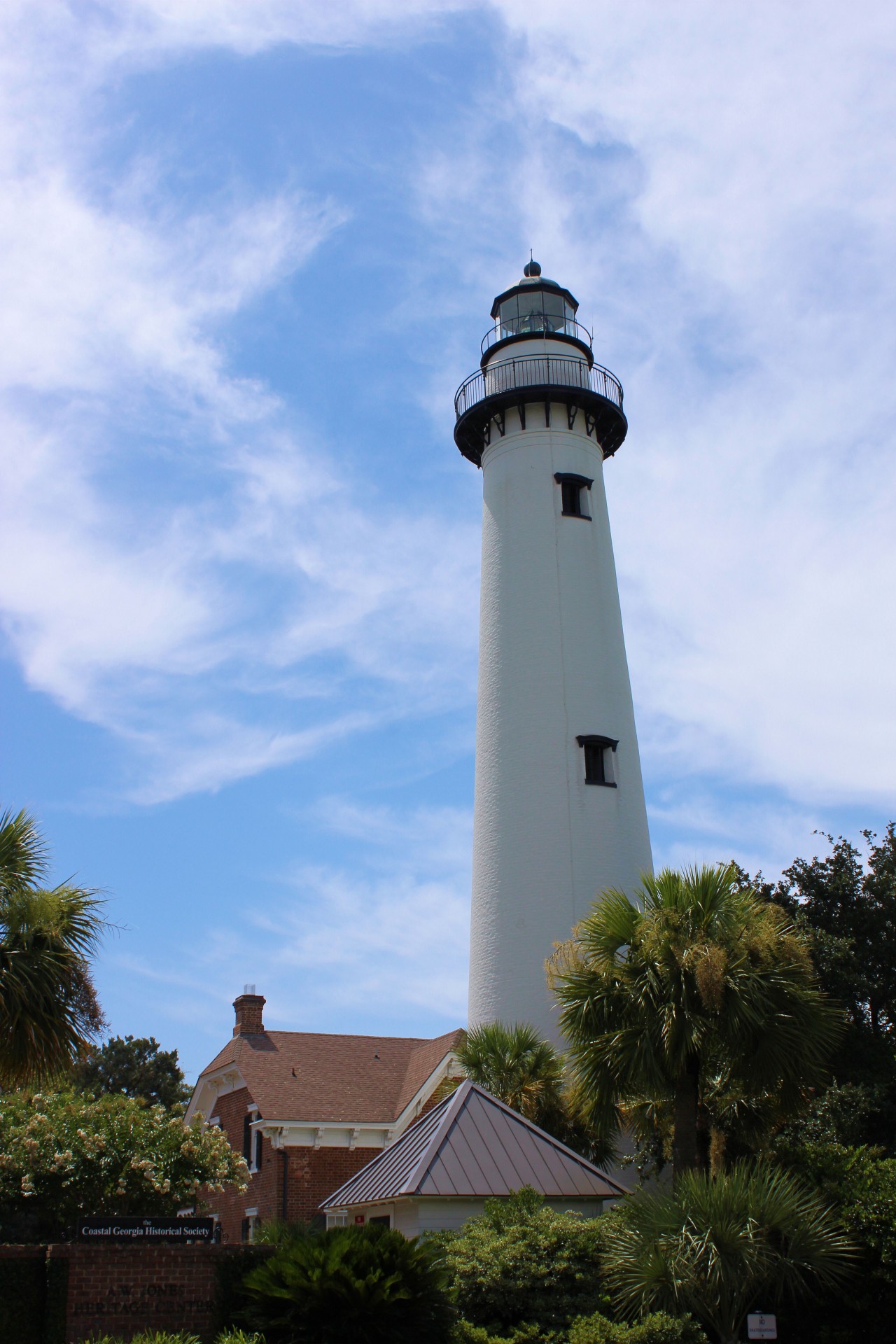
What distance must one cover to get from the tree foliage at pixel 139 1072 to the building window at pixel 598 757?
34934 mm

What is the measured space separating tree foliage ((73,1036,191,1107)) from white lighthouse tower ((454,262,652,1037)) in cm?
3368

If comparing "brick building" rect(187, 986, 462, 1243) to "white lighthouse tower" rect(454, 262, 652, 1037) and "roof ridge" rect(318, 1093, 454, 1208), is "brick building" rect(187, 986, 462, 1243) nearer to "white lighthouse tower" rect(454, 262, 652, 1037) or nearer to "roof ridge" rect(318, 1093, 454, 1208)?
"white lighthouse tower" rect(454, 262, 652, 1037)

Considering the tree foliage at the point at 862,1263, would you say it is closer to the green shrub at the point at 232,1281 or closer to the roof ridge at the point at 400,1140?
the roof ridge at the point at 400,1140

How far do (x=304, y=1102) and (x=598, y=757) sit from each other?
11123mm

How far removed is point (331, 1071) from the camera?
3133cm

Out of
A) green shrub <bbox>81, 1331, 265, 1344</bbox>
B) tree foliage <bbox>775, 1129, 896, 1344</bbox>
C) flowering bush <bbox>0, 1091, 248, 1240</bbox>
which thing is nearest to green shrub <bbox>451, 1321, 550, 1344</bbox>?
green shrub <bbox>81, 1331, 265, 1344</bbox>

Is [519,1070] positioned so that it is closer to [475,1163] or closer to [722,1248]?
[475,1163]

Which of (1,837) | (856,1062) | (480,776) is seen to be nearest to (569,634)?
(480,776)

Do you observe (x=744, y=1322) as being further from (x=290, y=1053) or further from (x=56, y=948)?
(x=290, y=1053)

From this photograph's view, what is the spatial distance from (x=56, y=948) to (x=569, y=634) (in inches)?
630

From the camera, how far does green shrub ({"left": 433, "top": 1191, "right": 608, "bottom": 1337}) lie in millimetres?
14805

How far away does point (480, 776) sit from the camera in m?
28.1

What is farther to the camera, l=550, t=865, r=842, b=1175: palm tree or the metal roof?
the metal roof

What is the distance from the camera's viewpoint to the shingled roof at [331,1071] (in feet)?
95.7
